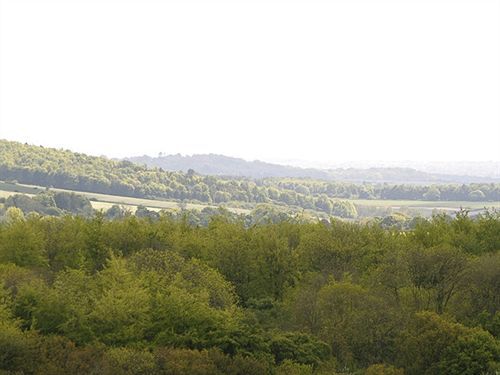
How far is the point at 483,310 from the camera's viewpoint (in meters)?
45.6

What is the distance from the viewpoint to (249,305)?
52.6m

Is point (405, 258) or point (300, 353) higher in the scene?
point (405, 258)

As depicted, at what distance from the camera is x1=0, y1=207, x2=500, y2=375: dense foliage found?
33969 millimetres

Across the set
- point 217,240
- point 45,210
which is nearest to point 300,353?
point 217,240

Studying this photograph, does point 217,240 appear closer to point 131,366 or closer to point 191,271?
point 191,271

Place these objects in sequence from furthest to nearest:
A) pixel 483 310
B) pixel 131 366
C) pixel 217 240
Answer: pixel 217 240 < pixel 483 310 < pixel 131 366

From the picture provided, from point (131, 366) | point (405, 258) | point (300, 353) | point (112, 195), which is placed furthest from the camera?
point (112, 195)

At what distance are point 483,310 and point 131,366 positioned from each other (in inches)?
992

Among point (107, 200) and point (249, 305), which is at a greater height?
point (249, 305)

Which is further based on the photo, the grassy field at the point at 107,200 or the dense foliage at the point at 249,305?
the grassy field at the point at 107,200

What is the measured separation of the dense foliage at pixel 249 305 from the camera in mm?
33969

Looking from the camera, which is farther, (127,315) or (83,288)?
(83,288)

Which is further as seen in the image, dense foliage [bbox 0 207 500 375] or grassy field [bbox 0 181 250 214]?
grassy field [bbox 0 181 250 214]

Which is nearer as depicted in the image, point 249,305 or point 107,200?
point 249,305
